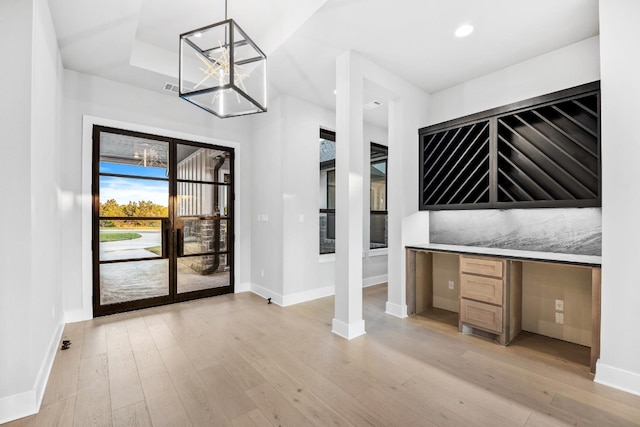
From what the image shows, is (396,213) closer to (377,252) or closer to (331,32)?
(377,252)

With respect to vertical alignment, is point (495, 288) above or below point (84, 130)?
below

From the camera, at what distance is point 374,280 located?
213 inches

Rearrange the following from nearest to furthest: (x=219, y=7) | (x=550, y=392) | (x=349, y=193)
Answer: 1. (x=550, y=392)
2. (x=219, y=7)
3. (x=349, y=193)

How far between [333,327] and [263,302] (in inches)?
58.3

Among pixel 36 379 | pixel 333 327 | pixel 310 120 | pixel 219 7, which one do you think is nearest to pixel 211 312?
pixel 333 327

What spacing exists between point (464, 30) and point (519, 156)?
1436 millimetres

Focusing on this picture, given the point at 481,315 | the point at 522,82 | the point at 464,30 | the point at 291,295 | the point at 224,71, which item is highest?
the point at 464,30

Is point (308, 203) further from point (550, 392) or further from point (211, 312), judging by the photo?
point (550, 392)

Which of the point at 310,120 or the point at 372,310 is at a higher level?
the point at 310,120

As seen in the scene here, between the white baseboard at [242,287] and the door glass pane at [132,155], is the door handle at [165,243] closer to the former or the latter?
the door glass pane at [132,155]

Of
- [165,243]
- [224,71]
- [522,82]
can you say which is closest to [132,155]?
[165,243]

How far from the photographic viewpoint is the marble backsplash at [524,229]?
2916 mm

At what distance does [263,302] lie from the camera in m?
4.35

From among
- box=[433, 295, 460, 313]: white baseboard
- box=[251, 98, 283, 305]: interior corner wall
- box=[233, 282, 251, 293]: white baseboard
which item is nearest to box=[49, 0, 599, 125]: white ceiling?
box=[251, 98, 283, 305]: interior corner wall
